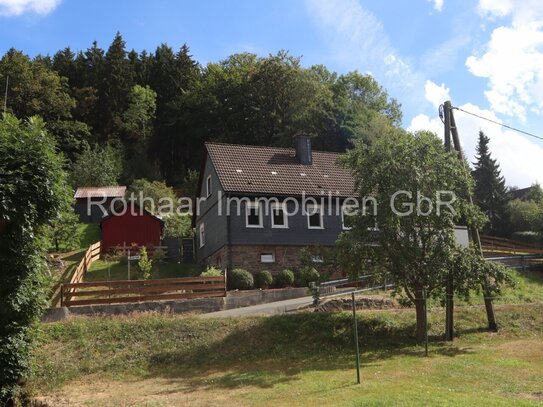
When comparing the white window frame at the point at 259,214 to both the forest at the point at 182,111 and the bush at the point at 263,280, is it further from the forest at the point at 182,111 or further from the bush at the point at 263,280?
the forest at the point at 182,111

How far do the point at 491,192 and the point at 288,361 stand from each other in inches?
1751

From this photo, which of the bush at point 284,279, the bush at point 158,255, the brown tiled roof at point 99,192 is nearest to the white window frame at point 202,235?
the bush at point 158,255

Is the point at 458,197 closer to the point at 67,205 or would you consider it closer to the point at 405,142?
the point at 405,142

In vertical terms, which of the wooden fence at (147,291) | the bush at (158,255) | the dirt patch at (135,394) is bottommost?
the dirt patch at (135,394)

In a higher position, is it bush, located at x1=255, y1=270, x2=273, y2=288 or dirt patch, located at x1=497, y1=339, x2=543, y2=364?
bush, located at x1=255, y1=270, x2=273, y2=288

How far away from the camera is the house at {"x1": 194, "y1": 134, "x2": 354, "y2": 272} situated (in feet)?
104

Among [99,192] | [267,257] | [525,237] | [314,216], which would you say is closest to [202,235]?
[267,257]

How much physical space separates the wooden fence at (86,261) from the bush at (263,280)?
28.8 feet

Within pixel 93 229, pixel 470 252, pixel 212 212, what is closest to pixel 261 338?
pixel 470 252

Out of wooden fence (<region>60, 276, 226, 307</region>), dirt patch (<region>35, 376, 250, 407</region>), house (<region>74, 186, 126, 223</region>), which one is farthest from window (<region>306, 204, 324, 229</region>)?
house (<region>74, 186, 126, 223</region>)

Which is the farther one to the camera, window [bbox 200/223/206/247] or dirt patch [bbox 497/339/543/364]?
window [bbox 200/223/206/247]

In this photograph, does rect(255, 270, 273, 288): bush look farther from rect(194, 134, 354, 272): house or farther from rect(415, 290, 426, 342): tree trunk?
rect(415, 290, 426, 342): tree trunk

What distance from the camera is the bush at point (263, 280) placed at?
2941cm

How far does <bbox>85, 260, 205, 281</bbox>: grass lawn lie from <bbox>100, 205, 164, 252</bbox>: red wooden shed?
11.4 feet
